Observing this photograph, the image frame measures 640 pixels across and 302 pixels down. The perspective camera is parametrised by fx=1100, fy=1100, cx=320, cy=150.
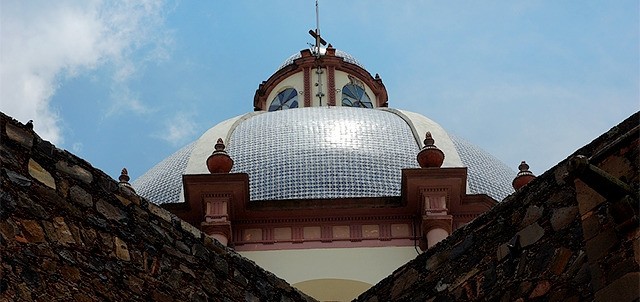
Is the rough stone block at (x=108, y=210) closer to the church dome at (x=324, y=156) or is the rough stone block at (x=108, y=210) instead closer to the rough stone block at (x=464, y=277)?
the rough stone block at (x=464, y=277)

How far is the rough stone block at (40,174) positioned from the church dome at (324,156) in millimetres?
8712

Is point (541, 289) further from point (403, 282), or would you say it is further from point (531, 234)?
point (403, 282)

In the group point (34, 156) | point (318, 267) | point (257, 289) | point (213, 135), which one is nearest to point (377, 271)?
point (318, 267)

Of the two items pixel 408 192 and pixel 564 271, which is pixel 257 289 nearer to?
pixel 564 271

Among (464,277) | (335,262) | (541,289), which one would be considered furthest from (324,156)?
(541,289)

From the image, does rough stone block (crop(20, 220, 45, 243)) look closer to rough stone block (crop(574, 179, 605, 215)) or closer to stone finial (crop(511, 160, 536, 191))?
rough stone block (crop(574, 179, 605, 215))

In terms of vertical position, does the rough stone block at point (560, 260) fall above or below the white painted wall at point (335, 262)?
below

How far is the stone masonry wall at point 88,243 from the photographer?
194 inches

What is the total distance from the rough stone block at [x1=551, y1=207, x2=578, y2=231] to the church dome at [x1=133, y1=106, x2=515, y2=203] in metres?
9.02

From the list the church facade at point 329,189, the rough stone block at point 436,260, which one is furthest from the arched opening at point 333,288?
the rough stone block at point 436,260

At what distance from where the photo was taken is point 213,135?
16609mm

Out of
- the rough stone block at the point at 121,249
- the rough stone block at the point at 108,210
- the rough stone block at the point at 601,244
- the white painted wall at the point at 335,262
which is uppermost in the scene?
the white painted wall at the point at 335,262

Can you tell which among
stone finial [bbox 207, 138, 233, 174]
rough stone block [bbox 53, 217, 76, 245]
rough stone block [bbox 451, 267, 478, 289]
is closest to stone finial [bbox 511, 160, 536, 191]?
stone finial [bbox 207, 138, 233, 174]

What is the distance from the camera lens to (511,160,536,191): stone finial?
46.5 feet
